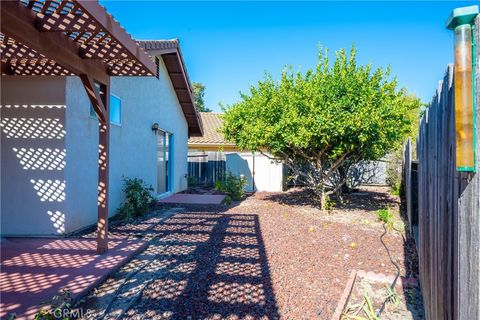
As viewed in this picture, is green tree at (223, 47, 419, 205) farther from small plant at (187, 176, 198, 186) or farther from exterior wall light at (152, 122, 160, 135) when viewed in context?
small plant at (187, 176, 198, 186)

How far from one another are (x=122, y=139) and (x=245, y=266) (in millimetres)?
5134

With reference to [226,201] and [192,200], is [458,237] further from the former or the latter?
[192,200]

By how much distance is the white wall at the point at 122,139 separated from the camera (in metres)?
6.10

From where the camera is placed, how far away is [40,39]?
343cm

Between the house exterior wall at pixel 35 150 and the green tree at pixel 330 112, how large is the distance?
15.5 ft

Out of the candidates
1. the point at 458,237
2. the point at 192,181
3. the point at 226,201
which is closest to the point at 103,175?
the point at 458,237

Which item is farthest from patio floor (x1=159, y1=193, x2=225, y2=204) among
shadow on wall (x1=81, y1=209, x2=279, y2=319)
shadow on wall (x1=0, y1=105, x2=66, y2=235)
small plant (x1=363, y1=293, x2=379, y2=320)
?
small plant (x1=363, y1=293, x2=379, y2=320)

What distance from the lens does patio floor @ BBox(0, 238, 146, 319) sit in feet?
11.0

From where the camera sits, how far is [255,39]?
36.7ft

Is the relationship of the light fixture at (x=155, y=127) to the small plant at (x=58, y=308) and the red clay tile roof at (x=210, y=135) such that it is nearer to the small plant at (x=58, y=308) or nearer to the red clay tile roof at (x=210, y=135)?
the red clay tile roof at (x=210, y=135)

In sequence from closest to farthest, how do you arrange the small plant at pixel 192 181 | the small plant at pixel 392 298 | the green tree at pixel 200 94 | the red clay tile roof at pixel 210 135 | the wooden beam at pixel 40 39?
the wooden beam at pixel 40 39 → the small plant at pixel 392 298 → the small plant at pixel 192 181 → the red clay tile roof at pixel 210 135 → the green tree at pixel 200 94

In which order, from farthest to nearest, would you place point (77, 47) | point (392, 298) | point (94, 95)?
point (94, 95)
point (77, 47)
point (392, 298)

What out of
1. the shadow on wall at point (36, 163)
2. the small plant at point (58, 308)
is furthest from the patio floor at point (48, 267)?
the shadow on wall at point (36, 163)

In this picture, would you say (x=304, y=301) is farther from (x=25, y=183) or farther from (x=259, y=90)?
(x=259, y=90)
